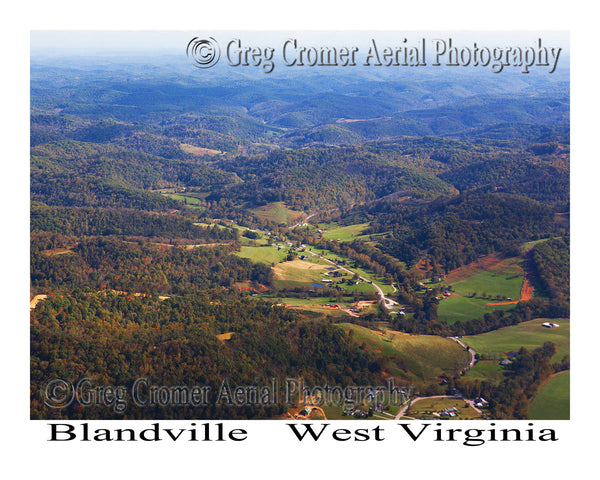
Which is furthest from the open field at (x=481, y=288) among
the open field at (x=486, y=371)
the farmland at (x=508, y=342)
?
the open field at (x=486, y=371)

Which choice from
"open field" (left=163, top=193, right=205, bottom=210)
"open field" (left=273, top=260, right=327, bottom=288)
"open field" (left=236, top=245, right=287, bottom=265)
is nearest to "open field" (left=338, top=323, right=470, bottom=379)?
"open field" (left=273, top=260, right=327, bottom=288)

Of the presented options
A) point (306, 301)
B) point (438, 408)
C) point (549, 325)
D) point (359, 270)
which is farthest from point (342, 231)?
point (438, 408)

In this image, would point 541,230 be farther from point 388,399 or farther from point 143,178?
point 143,178

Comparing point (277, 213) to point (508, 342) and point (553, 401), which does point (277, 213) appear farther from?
point (553, 401)

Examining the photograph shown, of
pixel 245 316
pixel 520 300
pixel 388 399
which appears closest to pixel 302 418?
pixel 388 399

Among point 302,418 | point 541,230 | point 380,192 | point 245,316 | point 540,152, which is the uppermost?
point 540,152

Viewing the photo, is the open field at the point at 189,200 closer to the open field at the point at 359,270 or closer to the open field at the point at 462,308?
the open field at the point at 359,270

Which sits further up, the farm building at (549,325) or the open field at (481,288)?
the open field at (481,288)
